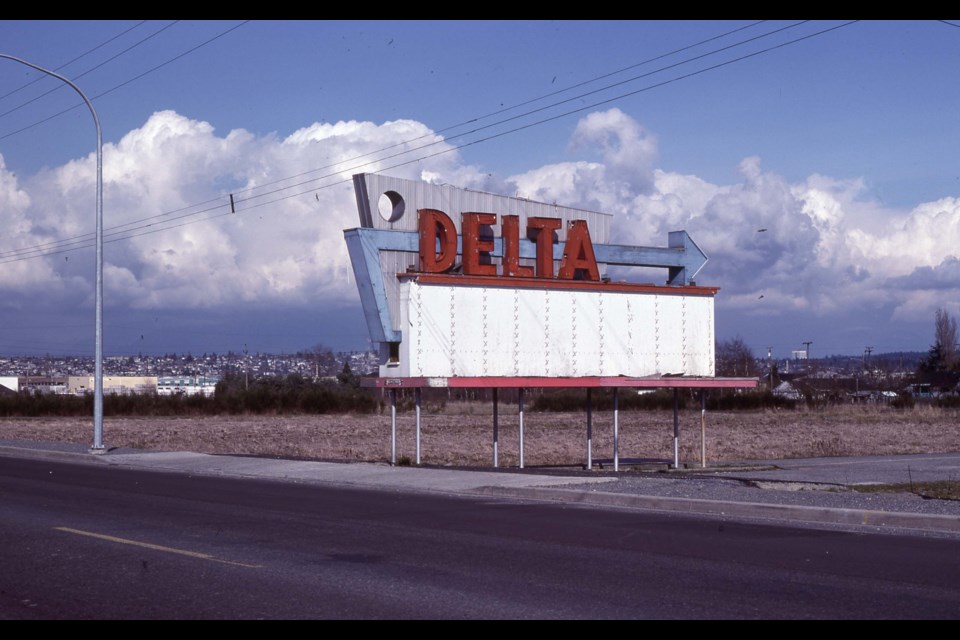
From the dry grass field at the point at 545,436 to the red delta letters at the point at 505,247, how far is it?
4.89m

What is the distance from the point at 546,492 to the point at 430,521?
397 cm

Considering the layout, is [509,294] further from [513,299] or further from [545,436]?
[545,436]

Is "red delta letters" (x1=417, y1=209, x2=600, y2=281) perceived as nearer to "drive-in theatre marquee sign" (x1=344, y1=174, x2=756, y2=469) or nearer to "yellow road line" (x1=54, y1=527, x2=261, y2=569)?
"drive-in theatre marquee sign" (x1=344, y1=174, x2=756, y2=469)

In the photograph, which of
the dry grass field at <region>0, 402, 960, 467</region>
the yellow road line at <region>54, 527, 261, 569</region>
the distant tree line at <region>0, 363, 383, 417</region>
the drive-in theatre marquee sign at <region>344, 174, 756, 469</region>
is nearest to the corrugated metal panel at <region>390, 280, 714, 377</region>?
the drive-in theatre marquee sign at <region>344, 174, 756, 469</region>

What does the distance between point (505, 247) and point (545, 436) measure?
24.0 metres

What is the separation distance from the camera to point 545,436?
49.2 meters

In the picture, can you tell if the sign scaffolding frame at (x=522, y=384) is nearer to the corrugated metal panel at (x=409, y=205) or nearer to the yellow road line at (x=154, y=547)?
the corrugated metal panel at (x=409, y=205)

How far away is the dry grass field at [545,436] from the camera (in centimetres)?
3691

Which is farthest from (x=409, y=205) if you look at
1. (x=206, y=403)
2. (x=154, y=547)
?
(x=206, y=403)

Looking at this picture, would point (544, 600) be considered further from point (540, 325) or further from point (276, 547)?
point (540, 325)

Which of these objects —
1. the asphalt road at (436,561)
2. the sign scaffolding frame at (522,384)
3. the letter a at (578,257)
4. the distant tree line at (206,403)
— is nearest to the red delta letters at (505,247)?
the letter a at (578,257)

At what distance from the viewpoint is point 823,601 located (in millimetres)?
9336

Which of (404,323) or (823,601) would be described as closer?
(823,601)

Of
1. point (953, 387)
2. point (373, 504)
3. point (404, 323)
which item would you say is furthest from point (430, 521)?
point (953, 387)
